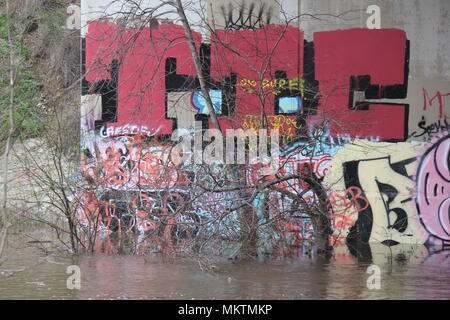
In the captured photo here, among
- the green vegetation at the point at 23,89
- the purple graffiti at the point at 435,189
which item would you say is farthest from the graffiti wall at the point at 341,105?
the green vegetation at the point at 23,89

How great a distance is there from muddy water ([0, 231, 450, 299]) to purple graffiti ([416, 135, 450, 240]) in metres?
1.04

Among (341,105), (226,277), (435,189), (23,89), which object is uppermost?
(23,89)

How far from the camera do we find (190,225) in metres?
11.5

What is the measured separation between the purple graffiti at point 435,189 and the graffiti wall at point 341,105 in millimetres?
22

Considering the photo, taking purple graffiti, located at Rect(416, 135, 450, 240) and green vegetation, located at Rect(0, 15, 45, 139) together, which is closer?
purple graffiti, located at Rect(416, 135, 450, 240)

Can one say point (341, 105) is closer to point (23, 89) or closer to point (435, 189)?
point (435, 189)

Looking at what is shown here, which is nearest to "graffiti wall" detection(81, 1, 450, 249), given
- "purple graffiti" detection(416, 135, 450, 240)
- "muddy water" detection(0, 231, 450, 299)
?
"purple graffiti" detection(416, 135, 450, 240)

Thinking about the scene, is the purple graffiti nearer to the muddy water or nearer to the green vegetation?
the muddy water

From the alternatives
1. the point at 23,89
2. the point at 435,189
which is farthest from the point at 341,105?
the point at 23,89

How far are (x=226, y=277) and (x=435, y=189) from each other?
630cm

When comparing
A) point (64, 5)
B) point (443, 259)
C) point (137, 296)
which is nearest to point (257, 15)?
point (443, 259)

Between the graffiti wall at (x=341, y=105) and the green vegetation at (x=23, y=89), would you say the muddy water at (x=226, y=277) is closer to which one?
the graffiti wall at (x=341, y=105)

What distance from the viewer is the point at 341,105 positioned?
15.1 metres

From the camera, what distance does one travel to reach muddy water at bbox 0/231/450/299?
969cm
